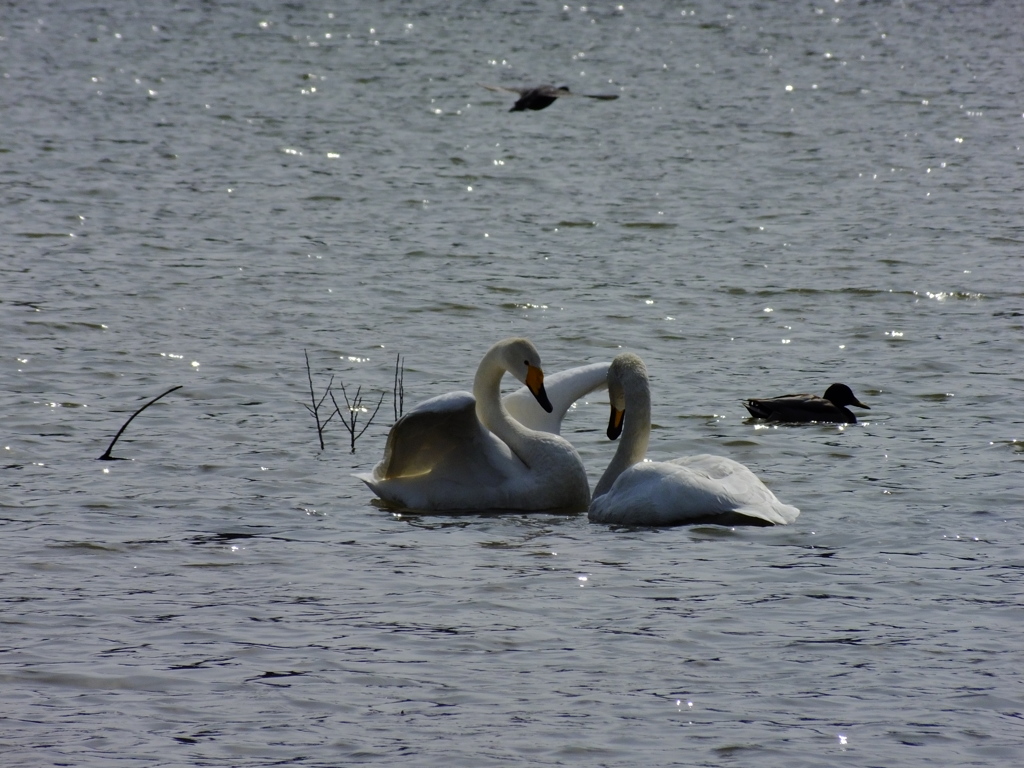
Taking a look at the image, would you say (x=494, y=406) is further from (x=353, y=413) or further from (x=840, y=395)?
(x=840, y=395)

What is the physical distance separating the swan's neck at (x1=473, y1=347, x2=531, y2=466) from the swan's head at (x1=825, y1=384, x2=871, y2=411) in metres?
2.39

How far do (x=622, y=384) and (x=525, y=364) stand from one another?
20.8 inches

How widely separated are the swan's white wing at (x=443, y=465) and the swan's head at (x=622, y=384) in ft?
1.87

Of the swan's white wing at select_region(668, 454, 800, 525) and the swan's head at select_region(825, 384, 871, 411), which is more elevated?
the swan's head at select_region(825, 384, 871, 411)

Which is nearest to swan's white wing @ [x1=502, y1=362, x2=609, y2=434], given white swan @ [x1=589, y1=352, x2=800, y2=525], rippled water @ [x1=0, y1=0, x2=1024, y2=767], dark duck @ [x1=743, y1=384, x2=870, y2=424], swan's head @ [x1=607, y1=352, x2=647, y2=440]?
swan's head @ [x1=607, y1=352, x2=647, y2=440]

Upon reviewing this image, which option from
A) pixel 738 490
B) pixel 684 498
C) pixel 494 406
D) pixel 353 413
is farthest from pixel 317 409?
A: pixel 738 490

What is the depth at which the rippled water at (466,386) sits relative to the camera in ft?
18.5

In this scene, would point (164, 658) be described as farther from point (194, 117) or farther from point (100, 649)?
point (194, 117)

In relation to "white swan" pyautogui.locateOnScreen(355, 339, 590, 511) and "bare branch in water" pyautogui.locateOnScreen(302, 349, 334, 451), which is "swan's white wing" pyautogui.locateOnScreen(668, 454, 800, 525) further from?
"bare branch in water" pyautogui.locateOnScreen(302, 349, 334, 451)

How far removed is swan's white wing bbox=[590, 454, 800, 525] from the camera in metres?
7.96

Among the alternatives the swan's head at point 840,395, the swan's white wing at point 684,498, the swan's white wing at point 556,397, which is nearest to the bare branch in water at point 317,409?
the swan's white wing at point 556,397

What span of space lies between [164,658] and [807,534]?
126 inches

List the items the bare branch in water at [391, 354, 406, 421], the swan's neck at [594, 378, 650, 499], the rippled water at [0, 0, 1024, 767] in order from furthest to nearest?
1. the bare branch in water at [391, 354, 406, 421]
2. the swan's neck at [594, 378, 650, 499]
3. the rippled water at [0, 0, 1024, 767]

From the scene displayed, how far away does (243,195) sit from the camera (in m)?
18.6
